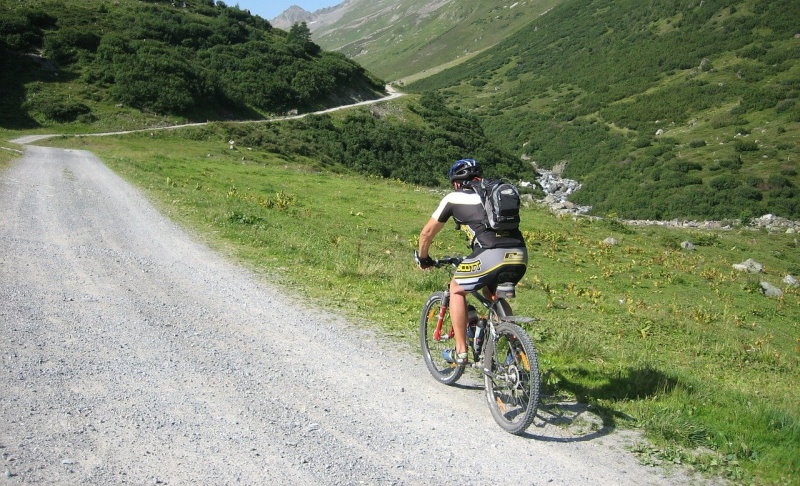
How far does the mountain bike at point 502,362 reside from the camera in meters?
5.41

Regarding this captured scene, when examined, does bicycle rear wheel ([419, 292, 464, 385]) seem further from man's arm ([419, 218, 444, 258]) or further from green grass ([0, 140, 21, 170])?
green grass ([0, 140, 21, 170])

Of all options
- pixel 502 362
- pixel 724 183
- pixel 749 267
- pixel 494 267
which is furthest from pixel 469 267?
pixel 724 183

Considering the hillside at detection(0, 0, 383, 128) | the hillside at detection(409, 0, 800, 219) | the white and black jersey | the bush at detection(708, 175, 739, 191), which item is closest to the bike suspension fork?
the white and black jersey

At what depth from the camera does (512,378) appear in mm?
Answer: 5695

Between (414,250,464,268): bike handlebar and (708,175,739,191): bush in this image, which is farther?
(708,175,739,191): bush

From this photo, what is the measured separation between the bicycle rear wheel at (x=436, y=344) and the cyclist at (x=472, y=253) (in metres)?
0.27

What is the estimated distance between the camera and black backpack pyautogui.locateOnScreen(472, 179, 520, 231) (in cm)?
571

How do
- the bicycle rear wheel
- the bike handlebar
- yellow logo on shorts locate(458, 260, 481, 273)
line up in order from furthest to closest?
the bicycle rear wheel < the bike handlebar < yellow logo on shorts locate(458, 260, 481, 273)

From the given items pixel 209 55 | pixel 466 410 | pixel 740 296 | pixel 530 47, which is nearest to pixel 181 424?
pixel 466 410

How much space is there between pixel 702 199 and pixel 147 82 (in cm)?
6185

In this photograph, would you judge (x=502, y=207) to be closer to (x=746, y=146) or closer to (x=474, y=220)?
(x=474, y=220)

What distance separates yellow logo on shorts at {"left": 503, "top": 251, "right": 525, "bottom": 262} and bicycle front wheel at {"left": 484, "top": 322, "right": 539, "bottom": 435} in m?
0.70

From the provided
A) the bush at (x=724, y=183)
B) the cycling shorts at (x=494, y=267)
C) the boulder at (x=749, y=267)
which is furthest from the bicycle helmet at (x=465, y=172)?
the bush at (x=724, y=183)

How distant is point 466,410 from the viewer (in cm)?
605
